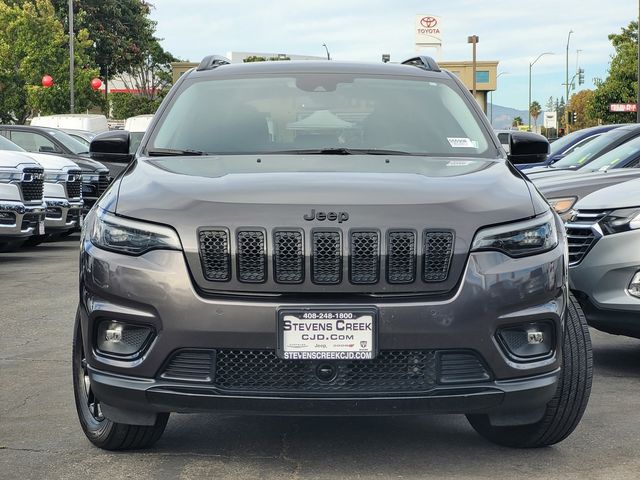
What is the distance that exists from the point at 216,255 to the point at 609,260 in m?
3.13

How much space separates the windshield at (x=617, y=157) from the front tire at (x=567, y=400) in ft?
21.9

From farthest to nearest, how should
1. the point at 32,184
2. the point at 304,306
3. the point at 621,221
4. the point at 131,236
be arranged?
→ the point at 32,184, the point at 621,221, the point at 131,236, the point at 304,306

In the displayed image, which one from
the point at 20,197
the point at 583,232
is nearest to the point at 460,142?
the point at 583,232

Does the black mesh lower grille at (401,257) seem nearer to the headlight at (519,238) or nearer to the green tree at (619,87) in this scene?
the headlight at (519,238)

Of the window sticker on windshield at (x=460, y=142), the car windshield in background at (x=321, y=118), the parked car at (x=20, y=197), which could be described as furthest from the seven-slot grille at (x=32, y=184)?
the window sticker on windshield at (x=460, y=142)

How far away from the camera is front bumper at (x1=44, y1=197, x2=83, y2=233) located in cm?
1695

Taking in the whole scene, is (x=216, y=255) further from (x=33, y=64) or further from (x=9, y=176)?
(x=33, y=64)

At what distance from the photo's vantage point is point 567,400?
189 inches

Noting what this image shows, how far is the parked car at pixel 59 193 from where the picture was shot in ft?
55.6

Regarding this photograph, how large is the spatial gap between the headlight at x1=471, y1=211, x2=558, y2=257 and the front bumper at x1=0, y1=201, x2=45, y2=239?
425 inches

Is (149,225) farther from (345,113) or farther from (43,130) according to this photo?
(43,130)

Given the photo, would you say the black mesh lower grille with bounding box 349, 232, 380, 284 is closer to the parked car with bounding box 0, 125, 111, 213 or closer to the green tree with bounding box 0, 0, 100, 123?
the parked car with bounding box 0, 125, 111, 213

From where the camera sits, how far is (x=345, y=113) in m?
5.78

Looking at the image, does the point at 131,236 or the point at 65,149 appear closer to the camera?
the point at 131,236
